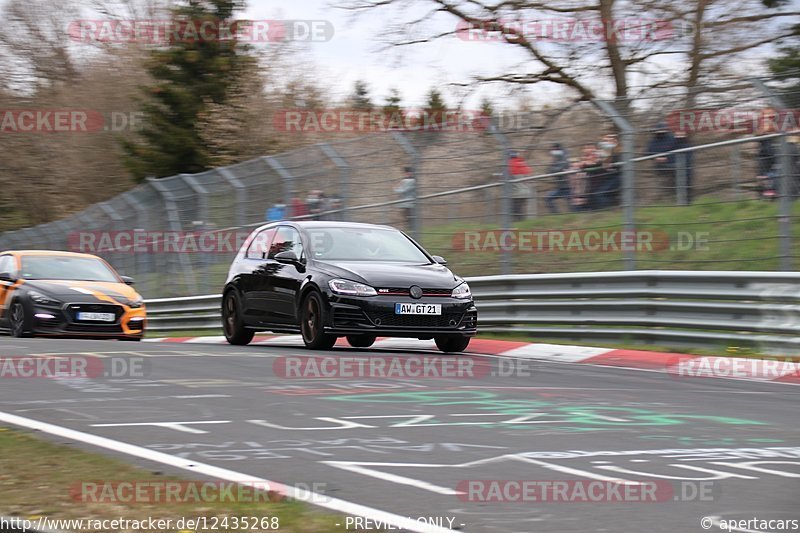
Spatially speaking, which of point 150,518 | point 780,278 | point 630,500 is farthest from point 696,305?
point 150,518

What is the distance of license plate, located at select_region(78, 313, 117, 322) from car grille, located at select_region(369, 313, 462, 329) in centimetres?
540

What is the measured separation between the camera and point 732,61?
76.5 feet

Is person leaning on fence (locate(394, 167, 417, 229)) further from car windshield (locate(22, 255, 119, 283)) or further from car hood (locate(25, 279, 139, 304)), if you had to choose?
car windshield (locate(22, 255, 119, 283))

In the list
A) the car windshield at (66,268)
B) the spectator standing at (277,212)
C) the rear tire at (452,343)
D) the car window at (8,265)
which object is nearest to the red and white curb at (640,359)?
the rear tire at (452,343)

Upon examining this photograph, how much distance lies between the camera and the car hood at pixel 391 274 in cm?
1288

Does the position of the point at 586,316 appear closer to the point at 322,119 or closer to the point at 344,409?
the point at 344,409

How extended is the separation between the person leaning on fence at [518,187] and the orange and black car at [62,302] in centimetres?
555

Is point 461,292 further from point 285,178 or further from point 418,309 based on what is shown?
point 285,178

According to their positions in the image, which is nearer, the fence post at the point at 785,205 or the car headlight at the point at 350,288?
the fence post at the point at 785,205

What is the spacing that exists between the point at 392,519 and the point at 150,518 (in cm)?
89

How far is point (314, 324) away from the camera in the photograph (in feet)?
43.3
